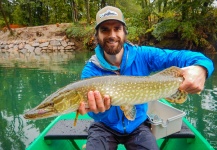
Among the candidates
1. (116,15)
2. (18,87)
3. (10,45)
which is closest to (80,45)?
(10,45)

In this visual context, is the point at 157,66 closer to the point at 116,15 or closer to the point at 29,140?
the point at 116,15

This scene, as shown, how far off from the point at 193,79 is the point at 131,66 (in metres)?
0.82

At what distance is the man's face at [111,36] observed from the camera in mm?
2477

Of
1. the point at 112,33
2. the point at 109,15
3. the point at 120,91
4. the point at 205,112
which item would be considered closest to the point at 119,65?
the point at 112,33

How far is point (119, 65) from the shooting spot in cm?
261

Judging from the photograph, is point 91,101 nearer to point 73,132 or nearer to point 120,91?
point 120,91

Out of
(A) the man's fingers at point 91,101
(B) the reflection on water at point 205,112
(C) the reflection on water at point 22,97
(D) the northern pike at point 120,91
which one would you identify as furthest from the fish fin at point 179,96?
(C) the reflection on water at point 22,97

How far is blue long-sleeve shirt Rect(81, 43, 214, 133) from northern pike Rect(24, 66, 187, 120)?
0.31 m

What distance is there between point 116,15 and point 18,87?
6.25 meters

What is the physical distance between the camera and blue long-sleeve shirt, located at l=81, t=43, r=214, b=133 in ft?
7.56

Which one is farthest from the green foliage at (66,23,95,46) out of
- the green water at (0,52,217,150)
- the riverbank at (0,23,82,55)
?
the green water at (0,52,217,150)

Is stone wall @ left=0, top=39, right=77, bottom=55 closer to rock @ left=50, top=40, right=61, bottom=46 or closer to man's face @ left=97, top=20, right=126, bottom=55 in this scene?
rock @ left=50, top=40, right=61, bottom=46

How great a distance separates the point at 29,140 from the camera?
4074 millimetres

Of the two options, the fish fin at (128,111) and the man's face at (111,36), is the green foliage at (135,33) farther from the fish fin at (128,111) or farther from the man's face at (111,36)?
the fish fin at (128,111)
